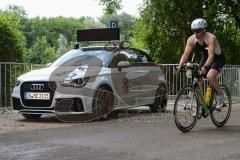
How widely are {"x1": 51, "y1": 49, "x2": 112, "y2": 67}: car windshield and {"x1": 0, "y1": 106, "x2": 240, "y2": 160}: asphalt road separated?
1.73 m

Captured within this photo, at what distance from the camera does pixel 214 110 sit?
379 inches

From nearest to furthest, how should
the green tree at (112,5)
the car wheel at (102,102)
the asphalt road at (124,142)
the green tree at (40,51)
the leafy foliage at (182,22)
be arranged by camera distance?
the asphalt road at (124,142) < the car wheel at (102,102) < the leafy foliage at (182,22) < the green tree at (112,5) < the green tree at (40,51)

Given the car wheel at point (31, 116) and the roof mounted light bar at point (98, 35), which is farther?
the roof mounted light bar at point (98, 35)

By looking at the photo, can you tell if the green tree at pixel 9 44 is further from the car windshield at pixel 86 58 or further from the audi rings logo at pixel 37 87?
the audi rings logo at pixel 37 87

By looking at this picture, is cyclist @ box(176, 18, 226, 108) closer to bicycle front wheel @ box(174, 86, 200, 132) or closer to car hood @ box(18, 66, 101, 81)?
bicycle front wheel @ box(174, 86, 200, 132)

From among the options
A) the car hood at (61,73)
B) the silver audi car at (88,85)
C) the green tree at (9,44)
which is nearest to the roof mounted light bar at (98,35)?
the silver audi car at (88,85)

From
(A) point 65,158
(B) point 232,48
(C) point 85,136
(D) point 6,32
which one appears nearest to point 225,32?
(B) point 232,48

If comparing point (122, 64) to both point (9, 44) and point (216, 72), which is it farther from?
point (9, 44)

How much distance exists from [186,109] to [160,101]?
4.42 m

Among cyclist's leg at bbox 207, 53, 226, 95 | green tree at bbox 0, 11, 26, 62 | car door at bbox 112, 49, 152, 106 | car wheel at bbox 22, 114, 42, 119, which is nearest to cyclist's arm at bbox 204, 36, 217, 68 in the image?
cyclist's leg at bbox 207, 53, 226, 95

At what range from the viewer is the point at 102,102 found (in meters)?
11.1

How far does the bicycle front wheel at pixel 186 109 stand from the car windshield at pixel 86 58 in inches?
117

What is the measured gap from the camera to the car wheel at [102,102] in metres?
11.0

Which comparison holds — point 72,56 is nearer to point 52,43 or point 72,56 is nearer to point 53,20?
point 52,43
